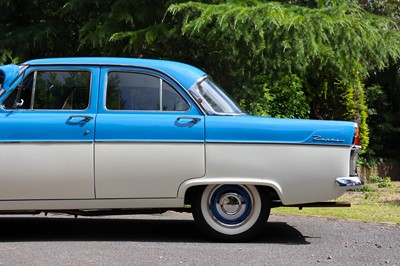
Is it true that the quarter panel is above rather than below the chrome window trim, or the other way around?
below

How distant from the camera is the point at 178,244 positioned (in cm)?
704

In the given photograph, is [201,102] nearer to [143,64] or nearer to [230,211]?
[143,64]

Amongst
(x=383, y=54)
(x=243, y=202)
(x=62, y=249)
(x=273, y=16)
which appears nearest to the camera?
(x=62, y=249)

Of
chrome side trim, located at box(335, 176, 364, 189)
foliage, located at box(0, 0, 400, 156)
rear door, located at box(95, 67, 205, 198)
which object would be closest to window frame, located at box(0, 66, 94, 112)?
rear door, located at box(95, 67, 205, 198)

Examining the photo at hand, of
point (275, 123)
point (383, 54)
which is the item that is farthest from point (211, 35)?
point (275, 123)

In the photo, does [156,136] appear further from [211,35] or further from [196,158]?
[211,35]

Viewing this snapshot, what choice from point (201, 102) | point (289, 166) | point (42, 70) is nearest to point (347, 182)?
point (289, 166)

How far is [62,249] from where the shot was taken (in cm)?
666

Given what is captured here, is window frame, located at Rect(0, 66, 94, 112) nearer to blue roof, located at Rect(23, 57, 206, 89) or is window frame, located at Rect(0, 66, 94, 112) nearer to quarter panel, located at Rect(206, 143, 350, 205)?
blue roof, located at Rect(23, 57, 206, 89)

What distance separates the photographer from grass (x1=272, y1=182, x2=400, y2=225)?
9.63 metres

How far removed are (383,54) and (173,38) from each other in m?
3.29

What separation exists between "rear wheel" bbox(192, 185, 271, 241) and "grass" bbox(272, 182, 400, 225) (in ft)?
8.38

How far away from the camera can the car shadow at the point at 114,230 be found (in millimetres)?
7375

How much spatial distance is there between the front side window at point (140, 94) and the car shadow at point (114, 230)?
1.36 meters
